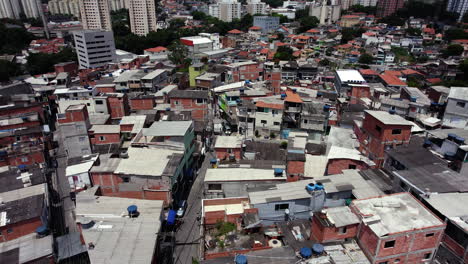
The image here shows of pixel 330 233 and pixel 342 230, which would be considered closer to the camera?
pixel 330 233

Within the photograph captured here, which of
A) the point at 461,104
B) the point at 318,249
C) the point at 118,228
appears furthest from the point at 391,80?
the point at 118,228

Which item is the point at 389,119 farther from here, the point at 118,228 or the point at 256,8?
the point at 256,8

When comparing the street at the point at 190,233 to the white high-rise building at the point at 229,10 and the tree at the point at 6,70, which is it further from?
the white high-rise building at the point at 229,10

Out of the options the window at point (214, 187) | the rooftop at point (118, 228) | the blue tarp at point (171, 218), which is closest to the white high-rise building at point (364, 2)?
the window at point (214, 187)

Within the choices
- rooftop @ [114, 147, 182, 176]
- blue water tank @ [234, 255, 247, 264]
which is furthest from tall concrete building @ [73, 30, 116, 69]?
blue water tank @ [234, 255, 247, 264]

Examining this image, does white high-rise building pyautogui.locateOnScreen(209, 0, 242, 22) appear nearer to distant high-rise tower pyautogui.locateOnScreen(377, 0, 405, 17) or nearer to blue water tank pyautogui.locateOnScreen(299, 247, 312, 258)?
distant high-rise tower pyautogui.locateOnScreen(377, 0, 405, 17)

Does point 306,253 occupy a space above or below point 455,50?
below

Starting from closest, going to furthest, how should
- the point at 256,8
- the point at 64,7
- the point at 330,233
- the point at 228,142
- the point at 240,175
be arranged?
the point at 330,233
the point at 240,175
the point at 228,142
the point at 256,8
the point at 64,7

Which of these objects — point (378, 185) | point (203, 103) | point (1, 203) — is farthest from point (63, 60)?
point (378, 185)
